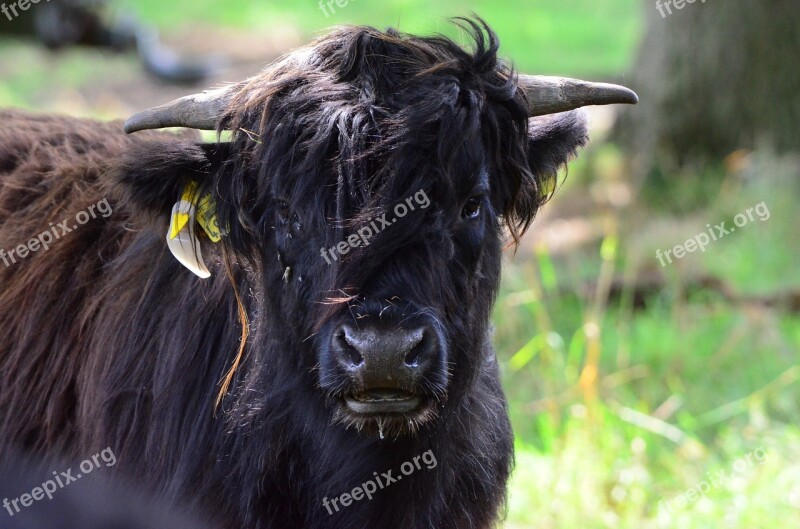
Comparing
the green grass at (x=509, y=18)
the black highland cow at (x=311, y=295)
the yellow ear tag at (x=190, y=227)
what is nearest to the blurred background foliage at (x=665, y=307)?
the black highland cow at (x=311, y=295)

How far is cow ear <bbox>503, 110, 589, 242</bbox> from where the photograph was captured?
14.2 feet

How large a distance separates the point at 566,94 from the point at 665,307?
4.22m

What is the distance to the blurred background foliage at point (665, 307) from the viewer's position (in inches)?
223

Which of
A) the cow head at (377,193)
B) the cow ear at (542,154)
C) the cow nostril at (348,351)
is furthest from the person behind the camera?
the cow ear at (542,154)

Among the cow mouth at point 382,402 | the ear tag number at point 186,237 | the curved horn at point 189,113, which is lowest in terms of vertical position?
the cow mouth at point 382,402

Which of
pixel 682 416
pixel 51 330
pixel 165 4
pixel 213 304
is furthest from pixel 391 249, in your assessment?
pixel 165 4

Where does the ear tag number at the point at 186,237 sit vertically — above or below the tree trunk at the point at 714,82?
above

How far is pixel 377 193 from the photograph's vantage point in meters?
3.67

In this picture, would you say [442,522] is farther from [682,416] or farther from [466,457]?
[682,416]

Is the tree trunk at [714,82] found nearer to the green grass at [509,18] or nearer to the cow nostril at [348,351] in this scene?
the green grass at [509,18]

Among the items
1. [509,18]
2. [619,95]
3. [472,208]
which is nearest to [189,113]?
[472,208]

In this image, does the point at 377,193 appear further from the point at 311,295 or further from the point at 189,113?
the point at 189,113

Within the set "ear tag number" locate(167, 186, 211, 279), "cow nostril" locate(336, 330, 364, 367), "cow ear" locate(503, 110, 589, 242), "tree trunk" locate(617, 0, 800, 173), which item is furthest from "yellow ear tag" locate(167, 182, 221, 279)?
"tree trunk" locate(617, 0, 800, 173)

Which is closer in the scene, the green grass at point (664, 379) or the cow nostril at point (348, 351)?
the cow nostril at point (348, 351)
